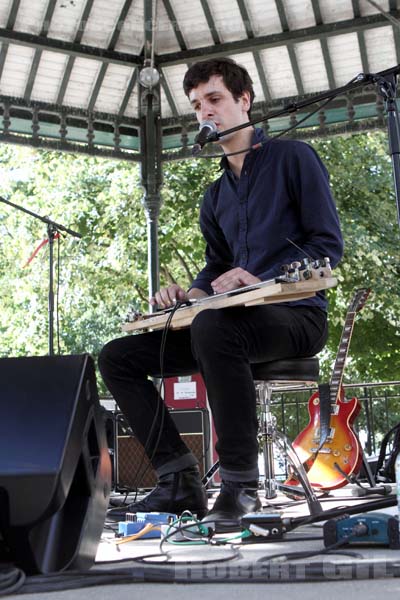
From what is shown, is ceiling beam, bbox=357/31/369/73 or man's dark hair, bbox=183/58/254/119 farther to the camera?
ceiling beam, bbox=357/31/369/73

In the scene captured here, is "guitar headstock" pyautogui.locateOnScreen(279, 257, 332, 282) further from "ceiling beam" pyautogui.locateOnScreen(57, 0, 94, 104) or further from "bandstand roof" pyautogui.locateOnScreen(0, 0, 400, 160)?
"ceiling beam" pyautogui.locateOnScreen(57, 0, 94, 104)

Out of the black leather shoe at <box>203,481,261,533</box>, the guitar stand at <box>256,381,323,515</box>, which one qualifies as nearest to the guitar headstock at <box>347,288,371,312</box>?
the guitar stand at <box>256,381,323,515</box>

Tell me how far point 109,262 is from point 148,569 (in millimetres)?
10902

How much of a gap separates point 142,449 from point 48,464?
3.25 metres

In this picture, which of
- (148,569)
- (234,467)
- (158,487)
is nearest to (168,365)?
(158,487)

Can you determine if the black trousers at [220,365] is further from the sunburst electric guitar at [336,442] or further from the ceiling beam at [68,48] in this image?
the ceiling beam at [68,48]

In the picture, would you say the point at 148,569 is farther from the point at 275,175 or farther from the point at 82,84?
the point at 82,84

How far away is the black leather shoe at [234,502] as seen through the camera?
2.29m

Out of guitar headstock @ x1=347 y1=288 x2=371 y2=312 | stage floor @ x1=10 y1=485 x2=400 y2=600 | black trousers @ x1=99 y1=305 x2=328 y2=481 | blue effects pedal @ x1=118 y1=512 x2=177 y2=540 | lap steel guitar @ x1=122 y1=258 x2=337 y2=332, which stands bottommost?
blue effects pedal @ x1=118 y1=512 x2=177 y2=540

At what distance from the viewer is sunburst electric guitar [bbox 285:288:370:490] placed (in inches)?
170

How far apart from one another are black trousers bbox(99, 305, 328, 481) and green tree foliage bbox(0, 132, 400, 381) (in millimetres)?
8552

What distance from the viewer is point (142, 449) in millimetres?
4672

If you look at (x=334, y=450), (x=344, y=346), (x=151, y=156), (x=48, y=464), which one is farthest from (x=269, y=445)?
(x=151, y=156)

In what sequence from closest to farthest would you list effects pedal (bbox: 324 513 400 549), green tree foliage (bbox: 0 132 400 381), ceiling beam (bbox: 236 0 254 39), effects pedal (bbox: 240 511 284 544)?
effects pedal (bbox: 324 513 400 549) → effects pedal (bbox: 240 511 284 544) → ceiling beam (bbox: 236 0 254 39) → green tree foliage (bbox: 0 132 400 381)
